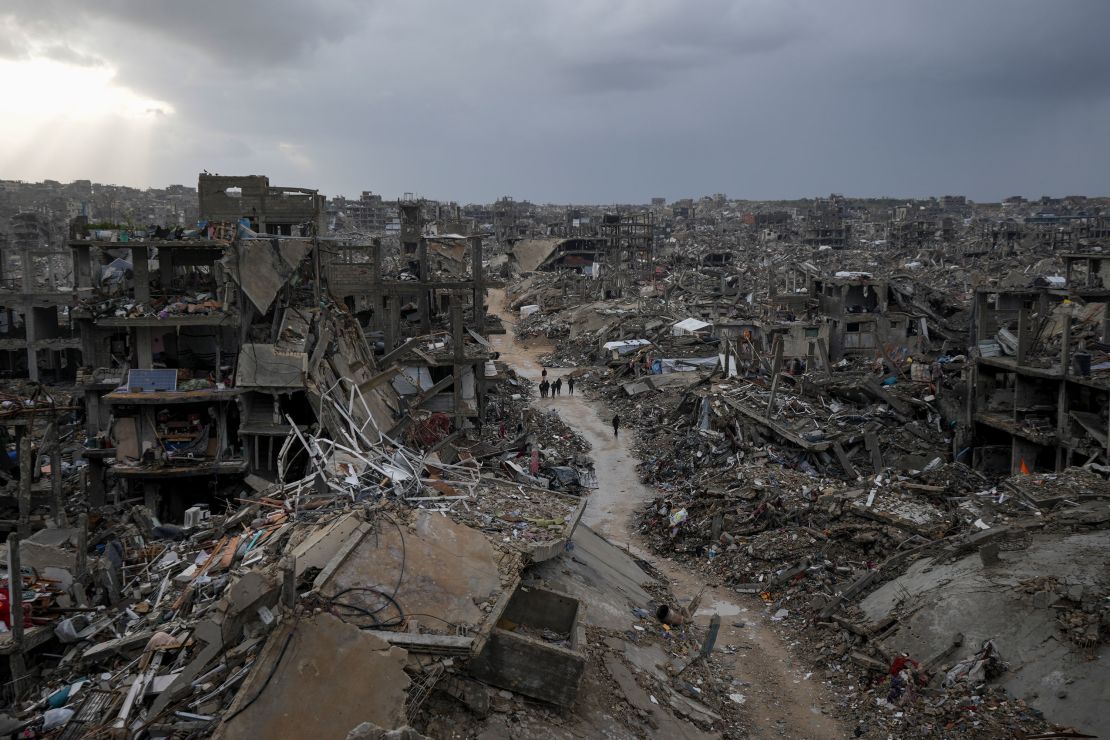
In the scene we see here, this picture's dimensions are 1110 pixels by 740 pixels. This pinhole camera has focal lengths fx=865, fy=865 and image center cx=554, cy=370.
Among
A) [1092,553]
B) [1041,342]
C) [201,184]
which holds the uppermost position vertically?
[201,184]

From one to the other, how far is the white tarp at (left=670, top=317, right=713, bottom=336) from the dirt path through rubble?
13.6 m

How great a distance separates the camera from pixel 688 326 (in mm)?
37906

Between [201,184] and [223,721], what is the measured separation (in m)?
27.3

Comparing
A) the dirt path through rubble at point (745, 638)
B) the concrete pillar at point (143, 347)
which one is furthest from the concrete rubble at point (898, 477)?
the concrete pillar at point (143, 347)

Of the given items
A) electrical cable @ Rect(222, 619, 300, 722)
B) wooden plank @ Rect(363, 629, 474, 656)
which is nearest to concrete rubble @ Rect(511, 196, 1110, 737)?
wooden plank @ Rect(363, 629, 474, 656)

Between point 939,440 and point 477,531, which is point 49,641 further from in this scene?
point 939,440

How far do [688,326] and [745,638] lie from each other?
25592 millimetres

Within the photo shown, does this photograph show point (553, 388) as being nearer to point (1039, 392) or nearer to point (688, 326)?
point (688, 326)

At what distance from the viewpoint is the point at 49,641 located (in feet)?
32.9

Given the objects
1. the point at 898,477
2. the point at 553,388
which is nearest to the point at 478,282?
the point at 553,388

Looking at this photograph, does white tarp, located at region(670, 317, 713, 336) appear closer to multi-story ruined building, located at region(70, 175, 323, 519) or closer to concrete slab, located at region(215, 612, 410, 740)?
multi-story ruined building, located at region(70, 175, 323, 519)

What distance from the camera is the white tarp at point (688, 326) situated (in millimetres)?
37438

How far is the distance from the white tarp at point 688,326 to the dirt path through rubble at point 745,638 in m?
13.6

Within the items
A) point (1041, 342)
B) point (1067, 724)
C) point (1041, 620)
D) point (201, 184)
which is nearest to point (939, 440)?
point (1041, 342)
